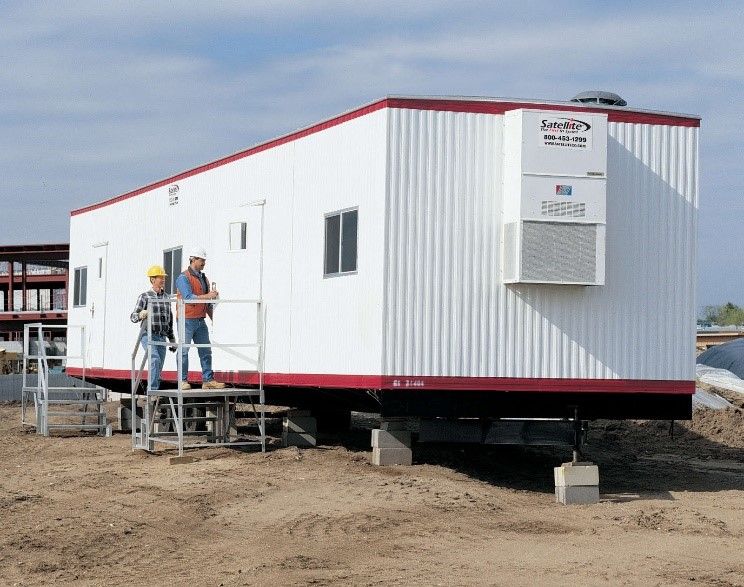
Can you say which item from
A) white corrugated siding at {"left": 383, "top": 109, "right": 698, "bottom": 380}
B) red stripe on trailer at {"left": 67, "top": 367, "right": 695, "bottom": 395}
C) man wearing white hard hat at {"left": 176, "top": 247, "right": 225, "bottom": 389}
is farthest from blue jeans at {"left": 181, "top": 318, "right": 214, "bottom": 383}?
white corrugated siding at {"left": 383, "top": 109, "right": 698, "bottom": 380}

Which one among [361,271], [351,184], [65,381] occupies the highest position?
[351,184]

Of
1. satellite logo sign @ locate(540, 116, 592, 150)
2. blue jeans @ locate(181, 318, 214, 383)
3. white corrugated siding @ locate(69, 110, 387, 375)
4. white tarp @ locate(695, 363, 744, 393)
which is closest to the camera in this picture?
satellite logo sign @ locate(540, 116, 592, 150)

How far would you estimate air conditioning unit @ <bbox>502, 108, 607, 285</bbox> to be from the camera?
13117 millimetres

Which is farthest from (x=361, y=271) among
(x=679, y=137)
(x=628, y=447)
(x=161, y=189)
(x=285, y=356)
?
(x=628, y=447)

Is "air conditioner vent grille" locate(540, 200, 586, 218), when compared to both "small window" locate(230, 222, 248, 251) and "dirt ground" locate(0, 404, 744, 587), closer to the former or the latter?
"dirt ground" locate(0, 404, 744, 587)

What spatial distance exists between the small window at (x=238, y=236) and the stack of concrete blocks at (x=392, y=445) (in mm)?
3810

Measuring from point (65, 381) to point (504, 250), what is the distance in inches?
1005

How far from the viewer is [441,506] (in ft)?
39.0

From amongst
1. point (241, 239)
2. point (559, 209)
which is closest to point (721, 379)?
point (241, 239)

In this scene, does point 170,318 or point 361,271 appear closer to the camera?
point 361,271

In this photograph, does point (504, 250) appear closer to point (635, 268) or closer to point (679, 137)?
point (635, 268)

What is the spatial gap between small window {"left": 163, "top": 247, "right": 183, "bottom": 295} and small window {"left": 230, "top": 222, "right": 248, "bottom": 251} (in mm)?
1980

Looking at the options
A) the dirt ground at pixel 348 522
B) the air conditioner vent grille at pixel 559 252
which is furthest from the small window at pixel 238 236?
the air conditioner vent grille at pixel 559 252

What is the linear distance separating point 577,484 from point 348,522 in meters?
2.96
